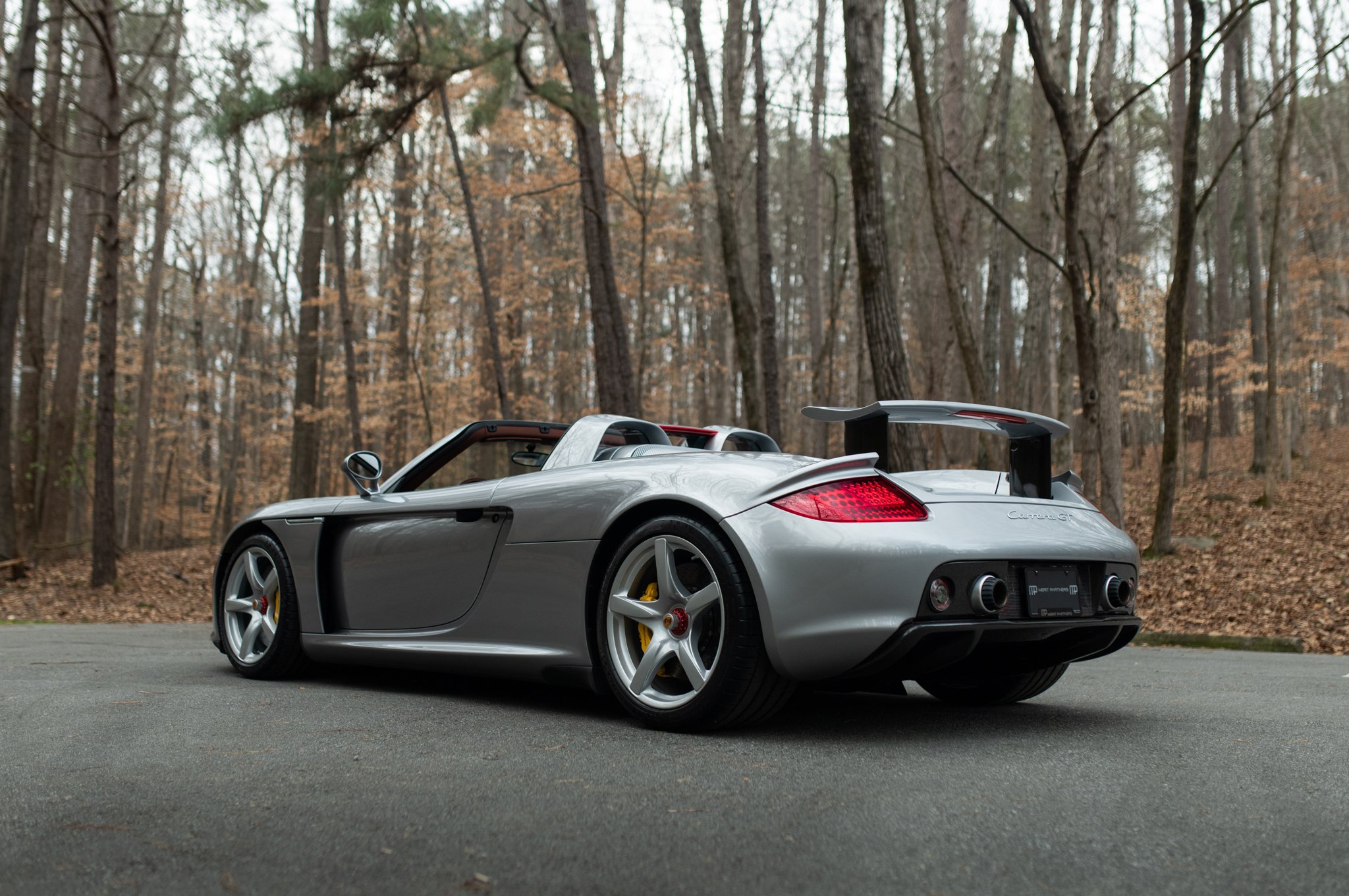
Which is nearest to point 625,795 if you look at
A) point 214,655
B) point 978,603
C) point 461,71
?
point 978,603

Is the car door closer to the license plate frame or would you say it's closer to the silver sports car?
the silver sports car

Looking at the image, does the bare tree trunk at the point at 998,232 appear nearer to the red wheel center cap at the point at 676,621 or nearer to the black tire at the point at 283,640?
the black tire at the point at 283,640

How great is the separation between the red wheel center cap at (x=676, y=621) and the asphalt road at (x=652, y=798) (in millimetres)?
327

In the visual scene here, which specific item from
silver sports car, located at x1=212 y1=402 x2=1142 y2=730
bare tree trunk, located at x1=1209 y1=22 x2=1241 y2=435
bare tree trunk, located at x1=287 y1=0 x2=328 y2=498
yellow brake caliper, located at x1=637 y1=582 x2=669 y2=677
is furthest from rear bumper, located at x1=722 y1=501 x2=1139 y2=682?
bare tree trunk, located at x1=1209 y1=22 x2=1241 y2=435

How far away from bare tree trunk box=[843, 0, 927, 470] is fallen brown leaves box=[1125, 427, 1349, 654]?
2957 millimetres

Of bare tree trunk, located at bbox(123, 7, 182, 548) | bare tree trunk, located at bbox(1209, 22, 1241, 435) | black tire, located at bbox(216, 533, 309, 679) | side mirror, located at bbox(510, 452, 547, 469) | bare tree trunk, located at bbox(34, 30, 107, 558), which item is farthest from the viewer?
bare tree trunk, located at bbox(1209, 22, 1241, 435)

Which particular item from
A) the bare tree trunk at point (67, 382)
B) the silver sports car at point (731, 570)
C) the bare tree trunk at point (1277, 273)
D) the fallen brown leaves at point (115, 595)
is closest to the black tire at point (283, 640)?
the silver sports car at point (731, 570)

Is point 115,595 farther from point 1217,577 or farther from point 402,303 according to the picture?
point 1217,577

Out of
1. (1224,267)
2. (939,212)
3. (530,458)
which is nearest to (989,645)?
(530,458)

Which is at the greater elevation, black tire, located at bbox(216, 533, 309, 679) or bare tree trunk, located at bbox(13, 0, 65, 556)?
bare tree trunk, located at bbox(13, 0, 65, 556)

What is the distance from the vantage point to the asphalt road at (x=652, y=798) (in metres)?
2.04

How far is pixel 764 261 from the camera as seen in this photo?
15.9m

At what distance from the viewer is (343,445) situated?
32.5 metres

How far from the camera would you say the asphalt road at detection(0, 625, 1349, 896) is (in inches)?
80.1
